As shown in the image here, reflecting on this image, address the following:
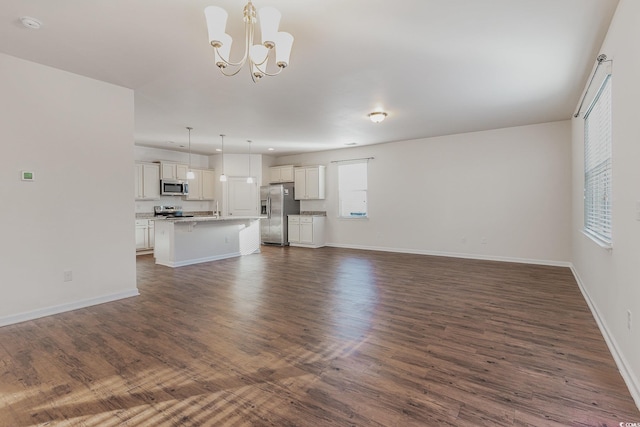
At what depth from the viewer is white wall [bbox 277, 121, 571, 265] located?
574cm

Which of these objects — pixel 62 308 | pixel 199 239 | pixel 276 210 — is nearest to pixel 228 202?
pixel 276 210

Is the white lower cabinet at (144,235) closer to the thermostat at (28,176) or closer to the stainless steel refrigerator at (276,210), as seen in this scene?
the stainless steel refrigerator at (276,210)

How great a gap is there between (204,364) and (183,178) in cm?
700

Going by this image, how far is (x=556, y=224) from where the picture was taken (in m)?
5.71

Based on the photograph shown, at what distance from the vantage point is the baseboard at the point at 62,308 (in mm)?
3098

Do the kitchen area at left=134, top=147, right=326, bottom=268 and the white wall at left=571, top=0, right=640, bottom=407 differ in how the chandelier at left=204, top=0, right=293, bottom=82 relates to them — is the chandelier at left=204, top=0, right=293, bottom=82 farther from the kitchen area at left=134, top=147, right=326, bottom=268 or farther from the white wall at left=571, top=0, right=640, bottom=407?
the kitchen area at left=134, top=147, right=326, bottom=268

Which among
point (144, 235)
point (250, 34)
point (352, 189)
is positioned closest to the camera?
point (250, 34)

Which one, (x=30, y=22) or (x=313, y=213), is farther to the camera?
(x=313, y=213)

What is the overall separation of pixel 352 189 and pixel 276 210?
2.26 m

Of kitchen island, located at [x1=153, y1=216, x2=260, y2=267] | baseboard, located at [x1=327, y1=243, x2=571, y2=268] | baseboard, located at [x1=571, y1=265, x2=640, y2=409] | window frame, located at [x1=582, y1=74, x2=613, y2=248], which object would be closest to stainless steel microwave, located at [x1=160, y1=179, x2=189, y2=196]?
kitchen island, located at [x1=153, y1=216, x2=260, y2=267]

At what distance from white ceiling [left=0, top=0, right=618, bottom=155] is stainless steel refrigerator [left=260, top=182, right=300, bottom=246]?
12.0 feet

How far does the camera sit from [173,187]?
317 inches

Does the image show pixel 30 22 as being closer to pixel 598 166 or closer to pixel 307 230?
pixel 598 166

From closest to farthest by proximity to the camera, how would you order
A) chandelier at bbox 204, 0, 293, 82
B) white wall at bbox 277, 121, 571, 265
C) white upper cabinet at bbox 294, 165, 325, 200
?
1. chandelier at bbox 204, 0, 293, 82
2. white wall at bbox 277, 121, 571, 265
3. white upper cabinet at bbox 294, 165, 325, 200
